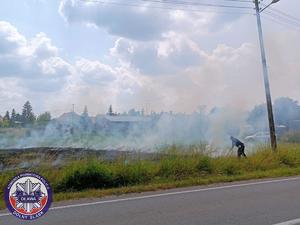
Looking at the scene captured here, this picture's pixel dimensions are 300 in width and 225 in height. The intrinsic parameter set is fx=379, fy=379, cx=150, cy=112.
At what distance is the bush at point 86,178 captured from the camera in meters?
10.8

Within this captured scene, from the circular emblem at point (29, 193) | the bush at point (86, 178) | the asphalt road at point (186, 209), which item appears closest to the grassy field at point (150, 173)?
the bush at point (86, 178)

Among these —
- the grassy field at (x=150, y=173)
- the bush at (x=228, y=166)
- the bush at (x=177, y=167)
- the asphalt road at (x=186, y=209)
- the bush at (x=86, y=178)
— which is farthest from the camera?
the bush at (x=228, y=166)

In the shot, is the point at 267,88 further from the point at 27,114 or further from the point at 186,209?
the point at 27,114

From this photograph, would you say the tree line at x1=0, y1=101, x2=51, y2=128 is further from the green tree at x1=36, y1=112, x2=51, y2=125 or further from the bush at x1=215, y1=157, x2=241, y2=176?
the bush at x1=215, y1=157, x2=241, y2=176

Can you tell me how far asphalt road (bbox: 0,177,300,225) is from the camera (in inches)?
266

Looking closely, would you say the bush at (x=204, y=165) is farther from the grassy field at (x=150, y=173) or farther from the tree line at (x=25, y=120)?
the tree line at (x=25, y=120)

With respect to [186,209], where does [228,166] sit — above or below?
above

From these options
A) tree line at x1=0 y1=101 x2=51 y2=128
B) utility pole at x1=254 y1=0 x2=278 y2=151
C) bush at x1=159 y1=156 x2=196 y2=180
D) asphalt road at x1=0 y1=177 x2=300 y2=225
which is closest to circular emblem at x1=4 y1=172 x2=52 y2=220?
asphalt road at x1=0 y1=177 x2=300 y2=225

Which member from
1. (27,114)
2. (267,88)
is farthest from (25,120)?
(267,88)

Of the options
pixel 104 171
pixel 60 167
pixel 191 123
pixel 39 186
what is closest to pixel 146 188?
pixel 104 171

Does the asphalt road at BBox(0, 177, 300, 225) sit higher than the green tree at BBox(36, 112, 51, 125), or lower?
lower

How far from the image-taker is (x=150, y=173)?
12.2m

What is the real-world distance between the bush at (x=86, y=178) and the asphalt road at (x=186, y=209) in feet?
5.89

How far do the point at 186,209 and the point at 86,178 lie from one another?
4230 mm
